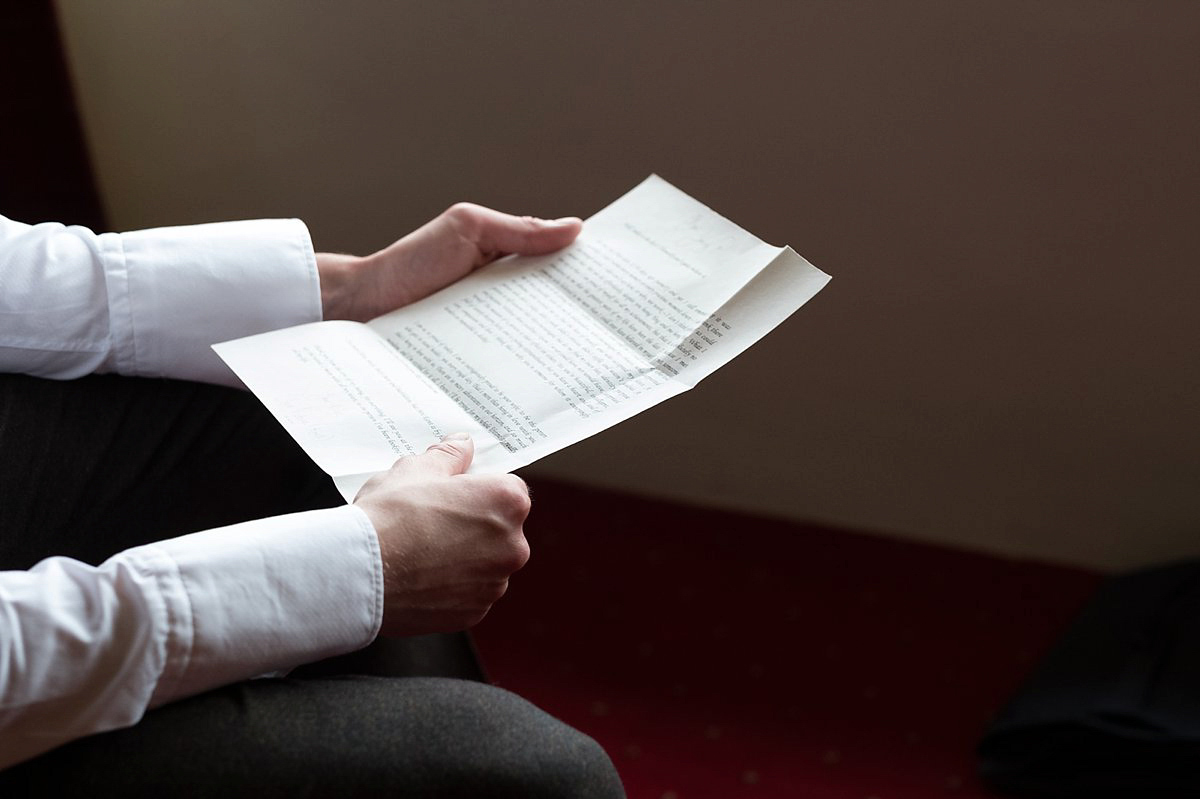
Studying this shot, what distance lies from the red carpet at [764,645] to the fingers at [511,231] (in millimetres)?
620

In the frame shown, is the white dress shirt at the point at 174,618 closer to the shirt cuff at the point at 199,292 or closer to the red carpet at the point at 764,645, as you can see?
the shirt cuff at the point at 199,292

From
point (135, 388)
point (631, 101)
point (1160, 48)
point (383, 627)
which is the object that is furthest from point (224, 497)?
point (1160, 48)

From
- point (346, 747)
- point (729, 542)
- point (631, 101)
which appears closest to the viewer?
point (346, 747)

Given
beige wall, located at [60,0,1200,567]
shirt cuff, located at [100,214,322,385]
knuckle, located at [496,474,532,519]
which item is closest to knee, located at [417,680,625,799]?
knuckle, located at [496,474,532,519]

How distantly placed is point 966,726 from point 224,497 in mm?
892

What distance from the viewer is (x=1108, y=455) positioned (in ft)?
4.81

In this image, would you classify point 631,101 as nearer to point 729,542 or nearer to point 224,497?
point 729,542

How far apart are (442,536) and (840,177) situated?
2.84ft

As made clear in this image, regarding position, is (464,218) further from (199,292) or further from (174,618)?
(174,618)

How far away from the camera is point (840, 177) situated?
140 cm

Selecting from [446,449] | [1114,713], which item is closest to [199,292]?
[446,449]

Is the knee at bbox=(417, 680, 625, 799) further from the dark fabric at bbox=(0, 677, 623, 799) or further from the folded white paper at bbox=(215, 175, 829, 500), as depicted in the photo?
the folded white paper at bbox=(215, 175, 829, 500)

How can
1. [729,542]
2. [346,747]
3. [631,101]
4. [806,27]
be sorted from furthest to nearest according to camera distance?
[729,542] < [631,101] < [806,27] < [346,747]

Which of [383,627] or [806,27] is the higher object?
[806,27]
